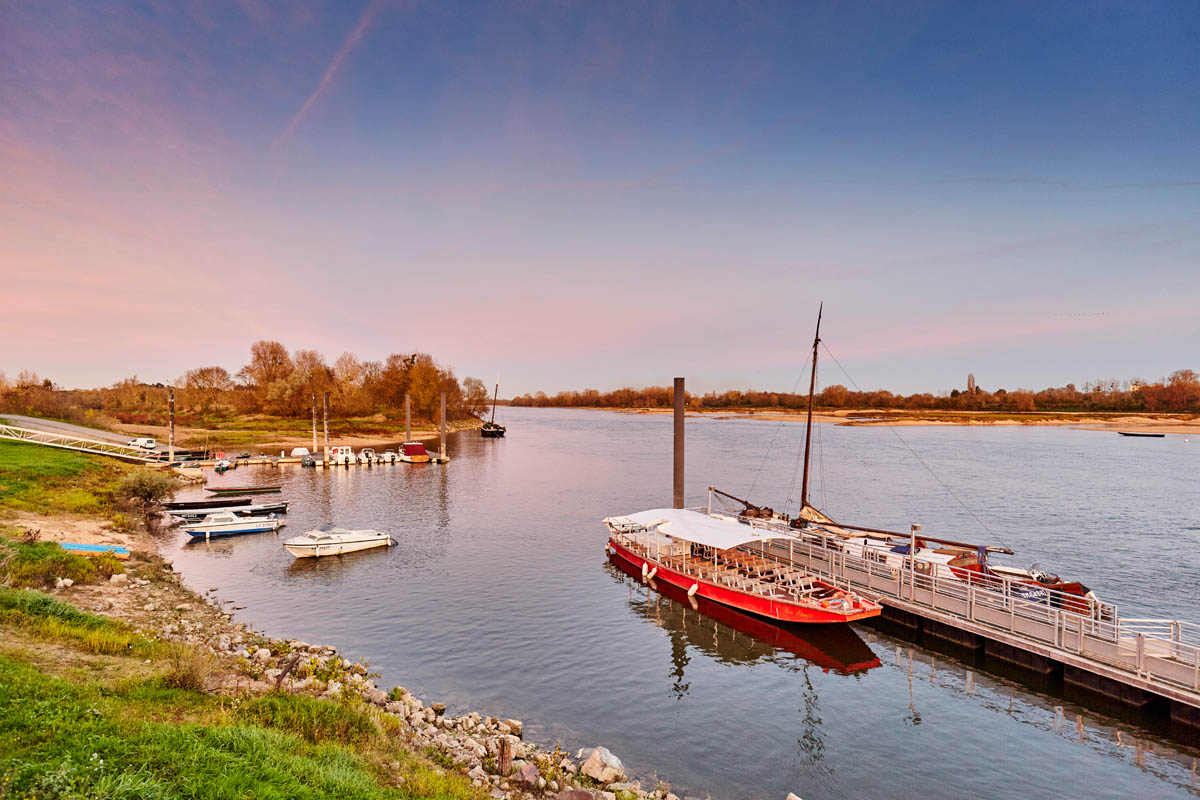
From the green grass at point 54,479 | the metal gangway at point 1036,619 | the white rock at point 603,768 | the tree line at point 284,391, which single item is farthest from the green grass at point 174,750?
the tree line at point 284,391

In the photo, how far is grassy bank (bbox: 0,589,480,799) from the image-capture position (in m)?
7.62

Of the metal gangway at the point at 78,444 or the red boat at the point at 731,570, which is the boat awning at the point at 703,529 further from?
the metal gangway at the point at 78,444

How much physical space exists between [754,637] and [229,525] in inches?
1348

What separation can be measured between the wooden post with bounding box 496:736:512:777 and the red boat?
14.5 metres

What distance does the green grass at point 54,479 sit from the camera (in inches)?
1364

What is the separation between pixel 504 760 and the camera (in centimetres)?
1303

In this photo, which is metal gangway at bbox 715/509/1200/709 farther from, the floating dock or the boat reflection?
the boat reflection

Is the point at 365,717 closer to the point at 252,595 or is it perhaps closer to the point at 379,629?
the point at 379,629

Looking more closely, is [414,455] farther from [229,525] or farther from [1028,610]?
[1028,610]

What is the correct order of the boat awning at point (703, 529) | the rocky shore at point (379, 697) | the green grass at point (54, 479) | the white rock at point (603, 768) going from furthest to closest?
the green grass at point (54, 479) → the boat awning at point (703, 529) → the white rock at point (603, 768) → the rocky shore at point (379, 697)

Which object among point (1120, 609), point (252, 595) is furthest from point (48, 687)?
point (1120, 609)

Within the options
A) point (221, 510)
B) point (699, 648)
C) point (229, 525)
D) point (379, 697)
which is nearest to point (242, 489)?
point (221, 510)

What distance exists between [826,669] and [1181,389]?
252m

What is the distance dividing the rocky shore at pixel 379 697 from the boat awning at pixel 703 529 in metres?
12.9
